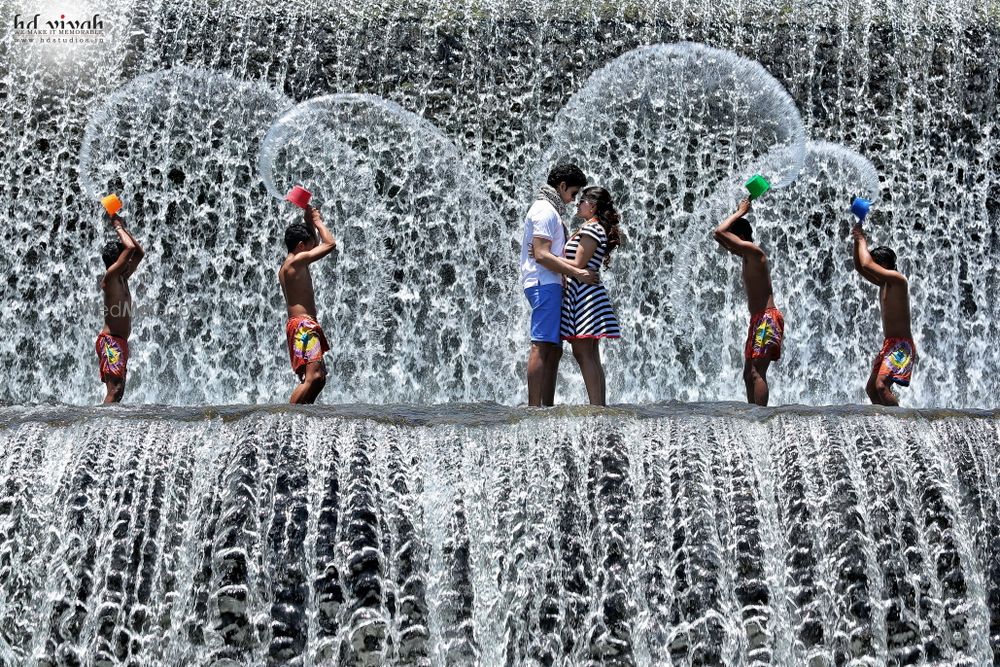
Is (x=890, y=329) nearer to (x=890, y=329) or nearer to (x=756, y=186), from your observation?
(x=890, y=329)

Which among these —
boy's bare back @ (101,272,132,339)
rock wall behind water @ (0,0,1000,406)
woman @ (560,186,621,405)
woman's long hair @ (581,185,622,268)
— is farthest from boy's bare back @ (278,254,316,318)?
rock wall behind water @ (0,0,1000,406)

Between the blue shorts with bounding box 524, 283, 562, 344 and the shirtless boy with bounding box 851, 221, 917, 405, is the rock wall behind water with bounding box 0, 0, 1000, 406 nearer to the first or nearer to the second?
the shirtless boy with bounding box 851, 221, 917, 405

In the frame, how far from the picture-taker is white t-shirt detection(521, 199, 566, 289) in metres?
7.02

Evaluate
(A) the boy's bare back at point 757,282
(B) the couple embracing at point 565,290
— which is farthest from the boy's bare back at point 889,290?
(B) the couple embracing at point 565,290

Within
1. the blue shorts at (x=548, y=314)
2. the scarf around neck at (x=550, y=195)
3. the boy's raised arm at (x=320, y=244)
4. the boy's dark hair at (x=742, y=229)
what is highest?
the scarf around neck at (x=550, y=195)

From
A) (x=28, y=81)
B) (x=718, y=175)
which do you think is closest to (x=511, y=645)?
(x=718, y=175)

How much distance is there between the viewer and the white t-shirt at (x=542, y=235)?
7.02m

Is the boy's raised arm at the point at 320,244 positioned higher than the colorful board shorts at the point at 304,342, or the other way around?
the boy's raised arm at the point at 320,244

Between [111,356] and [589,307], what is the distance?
10.0ft

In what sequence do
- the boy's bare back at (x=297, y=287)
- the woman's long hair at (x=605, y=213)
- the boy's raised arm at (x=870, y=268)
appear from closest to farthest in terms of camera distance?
the woman's long hair at (x=605, y=213), the boy's bare back at (x=297, y=287), the boy's raised arm at (x=870, y=268)

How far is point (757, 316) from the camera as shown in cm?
798

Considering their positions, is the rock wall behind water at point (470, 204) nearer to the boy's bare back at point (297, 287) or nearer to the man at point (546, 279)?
the boy's bare back at point (297, 287)

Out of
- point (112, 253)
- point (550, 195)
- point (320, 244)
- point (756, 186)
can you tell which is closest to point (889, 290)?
point (756, 186)

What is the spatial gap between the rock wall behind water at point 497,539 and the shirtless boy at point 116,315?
231 centimetres
